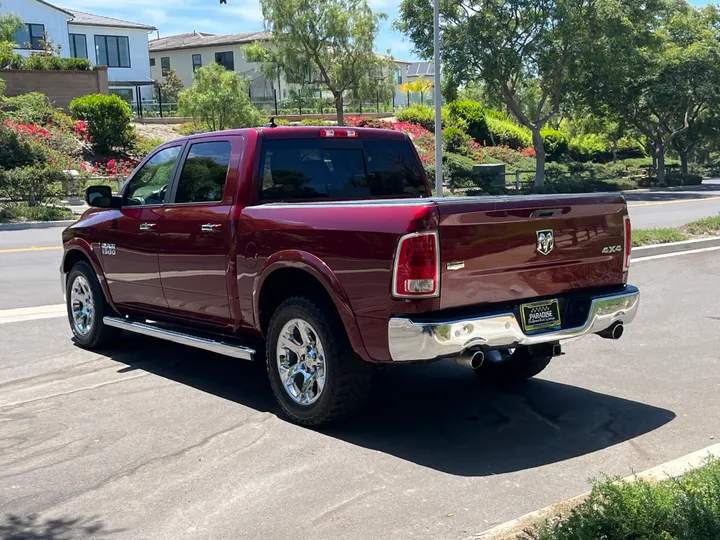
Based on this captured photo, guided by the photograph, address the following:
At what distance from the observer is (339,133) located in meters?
6.59

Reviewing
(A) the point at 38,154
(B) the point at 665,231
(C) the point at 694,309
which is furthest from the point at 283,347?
(A) the point at 38,154

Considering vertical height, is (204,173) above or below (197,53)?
below

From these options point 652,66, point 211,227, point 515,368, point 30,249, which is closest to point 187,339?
point 211,227

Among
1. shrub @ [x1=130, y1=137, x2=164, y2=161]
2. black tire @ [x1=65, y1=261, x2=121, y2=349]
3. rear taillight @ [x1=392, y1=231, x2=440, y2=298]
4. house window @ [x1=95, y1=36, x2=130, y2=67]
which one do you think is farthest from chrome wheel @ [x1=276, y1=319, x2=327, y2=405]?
house window @ [x1=95, y1=36, x2=130, y2=67]

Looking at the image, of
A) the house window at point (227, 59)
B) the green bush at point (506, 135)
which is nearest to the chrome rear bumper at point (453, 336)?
the green bush at point (506, 135)

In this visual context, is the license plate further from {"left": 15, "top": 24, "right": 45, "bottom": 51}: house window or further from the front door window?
{"left": 15, "top": 24, "right": 45, "bottom": 51}: house window

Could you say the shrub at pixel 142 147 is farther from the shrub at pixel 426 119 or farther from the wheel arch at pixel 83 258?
the wheel arch at pixel 83 258

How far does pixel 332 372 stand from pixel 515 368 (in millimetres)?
1928

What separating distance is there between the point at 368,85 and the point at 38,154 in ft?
64.8

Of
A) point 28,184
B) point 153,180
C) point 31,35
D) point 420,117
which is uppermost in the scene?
point 31,35

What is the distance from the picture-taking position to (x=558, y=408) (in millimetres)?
6055

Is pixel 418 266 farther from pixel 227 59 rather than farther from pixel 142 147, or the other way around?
pixel 227 59

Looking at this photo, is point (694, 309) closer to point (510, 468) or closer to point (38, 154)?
point (510, 468)

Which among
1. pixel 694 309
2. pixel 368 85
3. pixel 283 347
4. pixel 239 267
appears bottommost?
pixel 694 309
